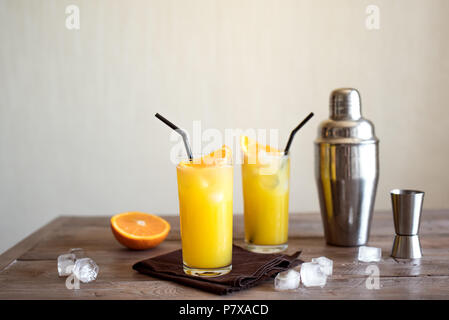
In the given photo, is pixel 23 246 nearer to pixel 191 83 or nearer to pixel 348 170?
pixel 348 170

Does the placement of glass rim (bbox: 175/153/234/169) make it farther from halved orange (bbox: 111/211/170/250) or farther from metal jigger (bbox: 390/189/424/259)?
metal jigger (bbox: 390/189/424/259)

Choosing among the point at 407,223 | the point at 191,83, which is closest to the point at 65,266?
the point at 407,223

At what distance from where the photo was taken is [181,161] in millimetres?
1163

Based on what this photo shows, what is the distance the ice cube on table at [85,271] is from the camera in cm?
109

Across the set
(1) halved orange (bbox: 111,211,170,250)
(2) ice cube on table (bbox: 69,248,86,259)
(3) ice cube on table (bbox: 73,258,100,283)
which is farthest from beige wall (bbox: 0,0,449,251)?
(3) ice cube on table (bbox: 73,258,100,283)

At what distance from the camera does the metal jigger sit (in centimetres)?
125

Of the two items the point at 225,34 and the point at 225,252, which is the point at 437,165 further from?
the point at 225,252

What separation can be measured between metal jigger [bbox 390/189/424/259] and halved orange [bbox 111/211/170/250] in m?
0.65

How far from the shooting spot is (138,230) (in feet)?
4.67

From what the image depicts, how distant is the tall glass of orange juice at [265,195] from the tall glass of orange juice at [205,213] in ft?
0.75

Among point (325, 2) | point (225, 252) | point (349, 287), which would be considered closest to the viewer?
point (349, 287)

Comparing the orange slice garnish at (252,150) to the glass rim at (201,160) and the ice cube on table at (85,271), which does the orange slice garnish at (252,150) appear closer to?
the glass rim at (201,160)

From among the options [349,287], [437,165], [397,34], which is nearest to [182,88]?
[397,34]

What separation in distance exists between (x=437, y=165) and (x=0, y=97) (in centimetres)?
315
